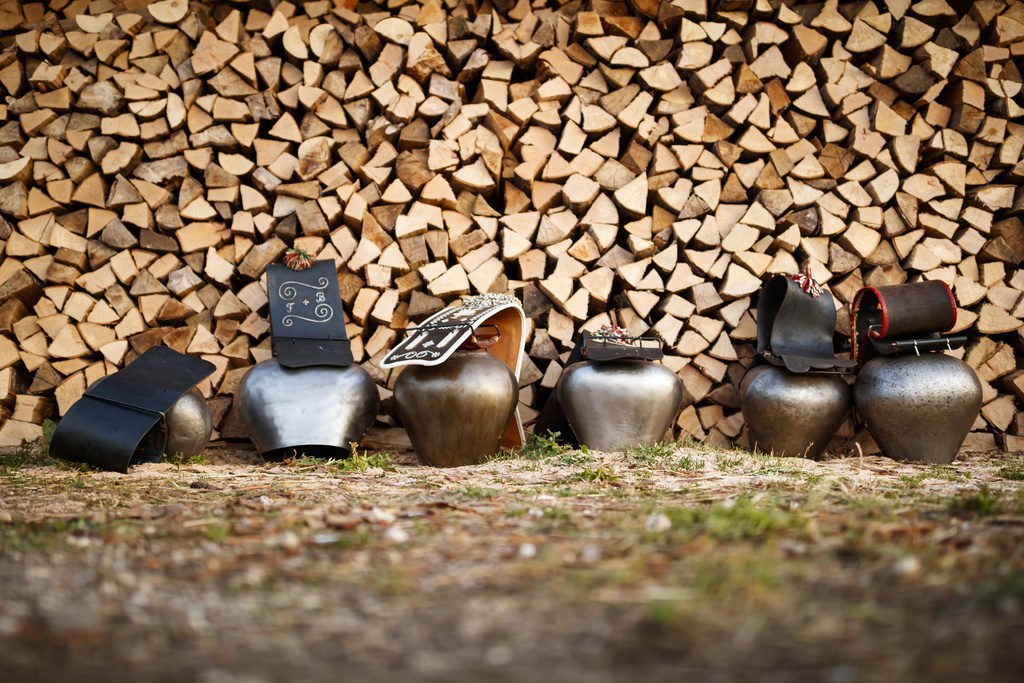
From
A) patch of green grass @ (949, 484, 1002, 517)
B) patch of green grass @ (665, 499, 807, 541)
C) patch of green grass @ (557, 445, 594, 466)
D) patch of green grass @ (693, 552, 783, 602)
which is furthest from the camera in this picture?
patch of green grass @ (557, 445, 594, 466)

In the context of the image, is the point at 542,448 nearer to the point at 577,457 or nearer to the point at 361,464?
the point at 577,457

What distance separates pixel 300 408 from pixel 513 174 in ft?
5.56

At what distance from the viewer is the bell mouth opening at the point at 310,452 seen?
3120 mm

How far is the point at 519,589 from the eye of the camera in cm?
112

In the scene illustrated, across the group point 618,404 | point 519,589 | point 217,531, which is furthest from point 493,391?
point 519,589

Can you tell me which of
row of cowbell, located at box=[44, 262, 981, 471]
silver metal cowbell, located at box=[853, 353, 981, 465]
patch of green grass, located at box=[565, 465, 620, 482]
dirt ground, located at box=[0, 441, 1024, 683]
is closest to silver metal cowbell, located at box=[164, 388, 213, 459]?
row of cowbell, located at box=[44, 262, 981, 471]

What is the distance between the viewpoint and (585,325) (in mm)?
3582

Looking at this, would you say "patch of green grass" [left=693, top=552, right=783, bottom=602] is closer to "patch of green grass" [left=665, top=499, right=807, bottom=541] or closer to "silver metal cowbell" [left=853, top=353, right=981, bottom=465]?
"patch of green grass" [left=665, top=499, right=807, bottom=541]

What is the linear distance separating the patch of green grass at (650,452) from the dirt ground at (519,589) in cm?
87

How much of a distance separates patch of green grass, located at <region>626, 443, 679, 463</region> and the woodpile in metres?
0.65

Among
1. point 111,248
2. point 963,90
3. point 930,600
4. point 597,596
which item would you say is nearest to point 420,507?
point 597,596

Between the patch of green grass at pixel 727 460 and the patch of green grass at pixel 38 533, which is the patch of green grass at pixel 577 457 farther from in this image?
the patch of green grass at pixel 38 533

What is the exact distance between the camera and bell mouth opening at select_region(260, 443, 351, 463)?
312 centimetres

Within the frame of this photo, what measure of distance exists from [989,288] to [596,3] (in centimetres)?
267
